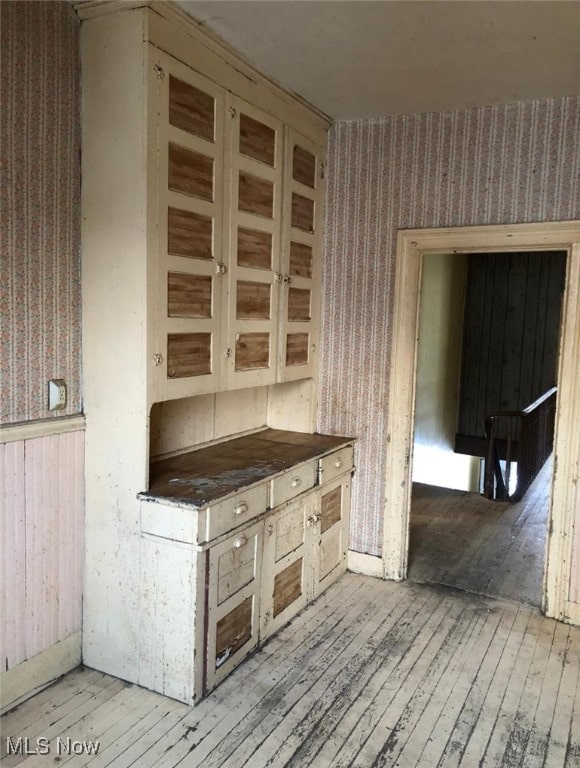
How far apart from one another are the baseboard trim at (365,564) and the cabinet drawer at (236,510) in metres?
1.17

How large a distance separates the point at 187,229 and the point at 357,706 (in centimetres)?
205

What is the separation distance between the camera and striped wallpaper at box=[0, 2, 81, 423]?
2258 millimetres

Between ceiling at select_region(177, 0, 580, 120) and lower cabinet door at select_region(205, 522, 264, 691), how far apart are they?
2.08 meters

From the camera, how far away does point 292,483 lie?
3066 millimetres

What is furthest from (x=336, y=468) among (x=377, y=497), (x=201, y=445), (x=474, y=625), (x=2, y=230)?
(x=2, y=230)

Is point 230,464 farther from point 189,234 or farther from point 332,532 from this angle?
point 189,234

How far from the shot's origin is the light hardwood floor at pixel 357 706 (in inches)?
86.7

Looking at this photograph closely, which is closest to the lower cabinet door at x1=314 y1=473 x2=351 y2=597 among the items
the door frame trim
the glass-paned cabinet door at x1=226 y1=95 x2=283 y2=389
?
the door frame trim

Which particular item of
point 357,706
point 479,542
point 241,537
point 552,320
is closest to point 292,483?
point 241,537

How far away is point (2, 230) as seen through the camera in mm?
2244

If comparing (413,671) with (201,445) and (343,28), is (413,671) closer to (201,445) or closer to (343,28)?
(201,445)

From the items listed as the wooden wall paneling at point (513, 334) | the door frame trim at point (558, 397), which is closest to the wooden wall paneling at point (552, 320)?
the wooden wall paneling at point (513, 334)

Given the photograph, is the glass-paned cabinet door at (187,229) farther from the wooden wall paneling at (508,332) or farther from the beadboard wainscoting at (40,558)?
the wooden wall paneling at (508,332)

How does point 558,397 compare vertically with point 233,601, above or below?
above
